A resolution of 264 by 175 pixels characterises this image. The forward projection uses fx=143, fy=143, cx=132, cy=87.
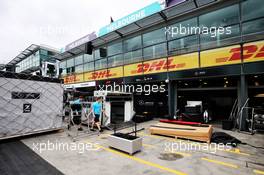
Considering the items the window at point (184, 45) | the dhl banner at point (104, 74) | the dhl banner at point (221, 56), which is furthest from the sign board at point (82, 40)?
the dhl banner at point (221, 56)

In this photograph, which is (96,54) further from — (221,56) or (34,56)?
(34,56)

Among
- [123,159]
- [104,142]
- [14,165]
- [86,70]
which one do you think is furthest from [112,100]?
[86,70]

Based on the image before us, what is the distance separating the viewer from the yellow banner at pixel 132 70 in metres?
12.0

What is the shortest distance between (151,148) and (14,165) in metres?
4.19

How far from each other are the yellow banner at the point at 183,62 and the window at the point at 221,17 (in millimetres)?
2118

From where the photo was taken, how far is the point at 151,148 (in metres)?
5.33

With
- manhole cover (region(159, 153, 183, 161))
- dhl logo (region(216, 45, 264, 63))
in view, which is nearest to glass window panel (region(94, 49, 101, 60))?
dhl logo (region(216, 45, 264, 63))

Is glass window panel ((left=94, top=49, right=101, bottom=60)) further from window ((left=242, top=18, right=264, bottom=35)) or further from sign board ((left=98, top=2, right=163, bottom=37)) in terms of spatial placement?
window ((left=242, top=18, right=264, bottom=35))

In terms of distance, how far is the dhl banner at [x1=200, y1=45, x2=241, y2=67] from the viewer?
26.2 feet

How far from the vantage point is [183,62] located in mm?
9805

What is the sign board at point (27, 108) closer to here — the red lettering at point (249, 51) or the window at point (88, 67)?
the window at point (88, 67)

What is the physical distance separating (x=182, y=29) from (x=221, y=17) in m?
2.36

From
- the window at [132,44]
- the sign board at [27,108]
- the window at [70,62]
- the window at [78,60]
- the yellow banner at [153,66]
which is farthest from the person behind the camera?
the window at [70,62]

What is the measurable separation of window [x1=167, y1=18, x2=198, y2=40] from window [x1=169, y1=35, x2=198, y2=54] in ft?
1.07
